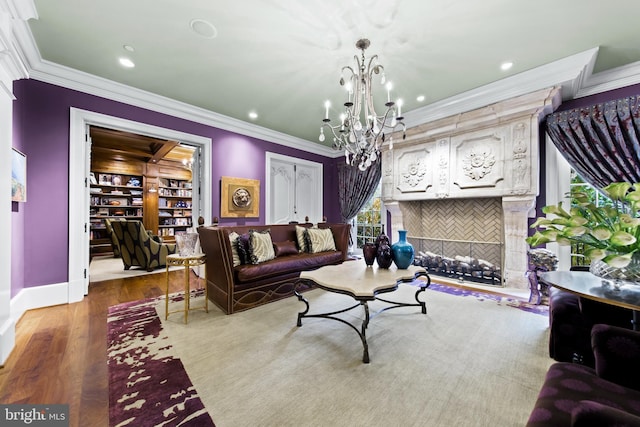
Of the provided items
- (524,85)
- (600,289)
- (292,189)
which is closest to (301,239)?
(292,189)

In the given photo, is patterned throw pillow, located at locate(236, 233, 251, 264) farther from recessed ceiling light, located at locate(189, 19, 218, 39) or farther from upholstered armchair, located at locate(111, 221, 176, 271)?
upholstered armchair, located at locate(111, 221, 176, 271)

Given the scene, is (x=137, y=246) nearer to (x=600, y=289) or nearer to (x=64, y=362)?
(x=64, y=362)

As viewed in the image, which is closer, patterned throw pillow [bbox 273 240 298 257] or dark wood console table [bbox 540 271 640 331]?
dark wood console table [bbox 540 271 640 331]

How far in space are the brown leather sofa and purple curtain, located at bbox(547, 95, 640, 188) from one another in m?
3.50

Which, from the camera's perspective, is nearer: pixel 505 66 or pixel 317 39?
pixel 317 39

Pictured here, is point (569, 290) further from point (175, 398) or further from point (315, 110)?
point (315, 110)

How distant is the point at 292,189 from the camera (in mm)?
5785

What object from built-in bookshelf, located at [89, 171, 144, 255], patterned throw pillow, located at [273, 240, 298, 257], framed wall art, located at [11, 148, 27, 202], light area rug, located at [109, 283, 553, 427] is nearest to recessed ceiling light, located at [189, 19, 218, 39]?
framed wall art, located at [11, 148, 27, 202]

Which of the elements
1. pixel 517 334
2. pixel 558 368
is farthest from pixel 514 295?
pixel 558 368

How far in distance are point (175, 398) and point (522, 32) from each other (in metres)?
4.03

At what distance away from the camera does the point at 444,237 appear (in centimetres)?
444

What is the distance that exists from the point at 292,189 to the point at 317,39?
11.7 ft

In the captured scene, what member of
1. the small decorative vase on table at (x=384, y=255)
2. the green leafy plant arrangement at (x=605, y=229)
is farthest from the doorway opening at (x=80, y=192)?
the green leafy plant arrangement at (x=605, y=229)

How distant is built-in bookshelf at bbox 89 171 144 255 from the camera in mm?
6531
